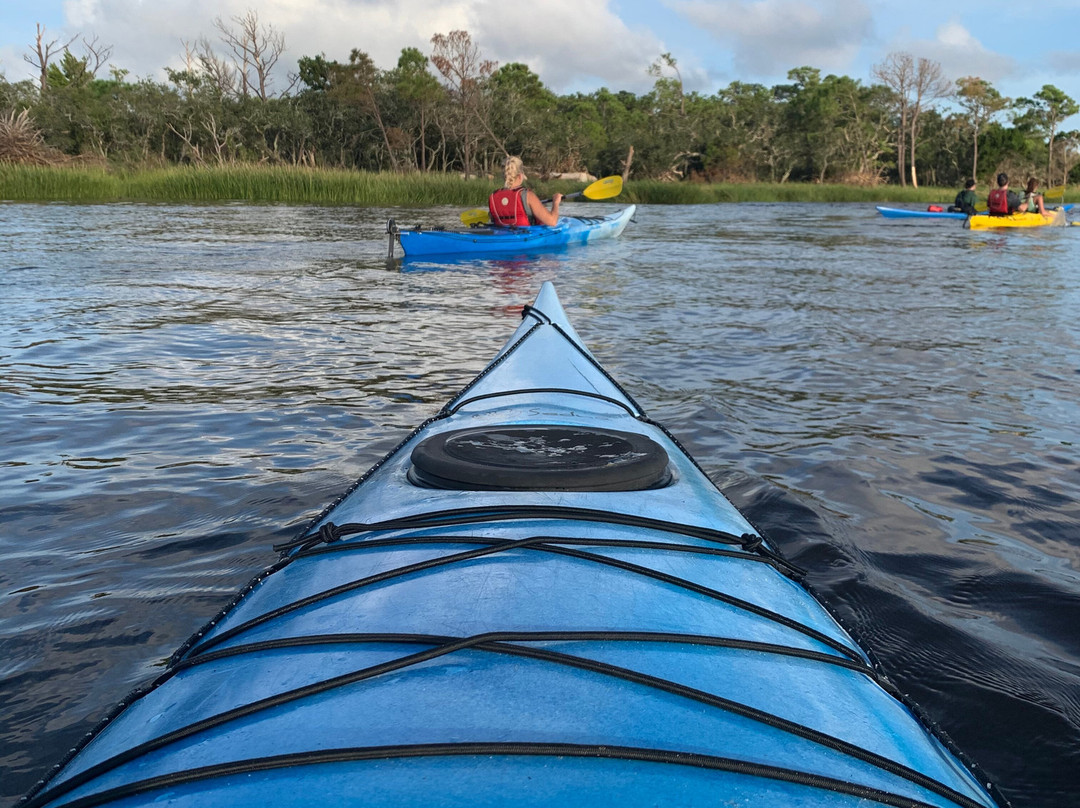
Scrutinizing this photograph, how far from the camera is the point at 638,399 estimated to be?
396 cm

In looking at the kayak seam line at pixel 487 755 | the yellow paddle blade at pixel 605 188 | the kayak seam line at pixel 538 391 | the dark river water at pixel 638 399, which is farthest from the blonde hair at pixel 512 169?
the kayak seam line at pixel 487 755

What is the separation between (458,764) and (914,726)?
26.4 inches

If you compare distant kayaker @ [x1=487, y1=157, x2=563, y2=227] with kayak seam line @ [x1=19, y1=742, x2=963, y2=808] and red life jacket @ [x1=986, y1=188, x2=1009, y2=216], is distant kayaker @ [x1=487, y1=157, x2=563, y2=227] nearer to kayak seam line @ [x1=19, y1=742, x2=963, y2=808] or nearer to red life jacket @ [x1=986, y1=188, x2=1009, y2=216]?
kayak seam line @ [x1=19, y1=742, x2=963, y2=808]

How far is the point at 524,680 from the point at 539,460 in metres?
0.80

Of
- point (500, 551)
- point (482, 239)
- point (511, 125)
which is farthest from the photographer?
point (511, 125)

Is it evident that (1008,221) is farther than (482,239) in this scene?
Yes

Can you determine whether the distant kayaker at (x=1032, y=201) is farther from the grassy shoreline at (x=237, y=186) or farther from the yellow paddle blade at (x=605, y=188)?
the grassy shoreline at (x=237, y=186)

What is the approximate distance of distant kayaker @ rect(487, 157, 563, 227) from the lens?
373 inches

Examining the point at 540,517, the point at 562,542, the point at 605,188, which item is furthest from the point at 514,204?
the point at 562,542

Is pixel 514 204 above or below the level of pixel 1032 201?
below

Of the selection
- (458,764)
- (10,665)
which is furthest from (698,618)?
(10,665)

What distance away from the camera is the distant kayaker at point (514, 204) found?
948cm

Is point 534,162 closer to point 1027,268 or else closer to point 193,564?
point 1027,268

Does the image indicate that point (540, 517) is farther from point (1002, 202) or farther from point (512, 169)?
point (1002, 202)
